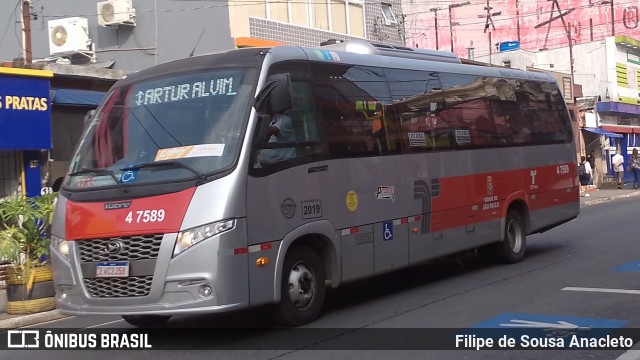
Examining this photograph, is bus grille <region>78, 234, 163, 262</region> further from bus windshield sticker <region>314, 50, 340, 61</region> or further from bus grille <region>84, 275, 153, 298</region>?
bus windshield sticker <region>314, 50, 340, 61</region>

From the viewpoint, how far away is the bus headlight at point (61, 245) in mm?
7609

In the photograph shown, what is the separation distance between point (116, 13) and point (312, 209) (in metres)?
15.5

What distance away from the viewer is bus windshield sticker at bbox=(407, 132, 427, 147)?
10.0 meters

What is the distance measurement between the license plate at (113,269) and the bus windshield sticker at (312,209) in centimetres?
195

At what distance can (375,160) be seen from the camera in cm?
927

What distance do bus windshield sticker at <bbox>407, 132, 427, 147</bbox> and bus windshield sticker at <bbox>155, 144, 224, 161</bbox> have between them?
3397 mm

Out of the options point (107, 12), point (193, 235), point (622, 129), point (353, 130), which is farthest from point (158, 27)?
point (622, 129)

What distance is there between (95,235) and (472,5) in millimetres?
49955

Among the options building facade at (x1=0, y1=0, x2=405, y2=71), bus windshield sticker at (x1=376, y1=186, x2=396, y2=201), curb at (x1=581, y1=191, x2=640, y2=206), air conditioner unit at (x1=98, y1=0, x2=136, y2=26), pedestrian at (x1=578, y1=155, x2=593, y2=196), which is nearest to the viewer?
bus windshield sticker at (x1=376, y1=186, x2=396, y2=201)

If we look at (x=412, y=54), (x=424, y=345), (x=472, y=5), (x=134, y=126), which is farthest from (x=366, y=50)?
(x=472, y=5)

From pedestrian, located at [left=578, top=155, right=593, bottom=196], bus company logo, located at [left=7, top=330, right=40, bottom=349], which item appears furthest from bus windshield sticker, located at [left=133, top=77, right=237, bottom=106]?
pedestrian, located at [left=578, top=155, right=593, bottom=196]

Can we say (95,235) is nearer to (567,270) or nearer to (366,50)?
(366,50)

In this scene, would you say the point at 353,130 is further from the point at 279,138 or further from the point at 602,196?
the point at 602,196

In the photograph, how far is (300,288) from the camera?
807 cm
